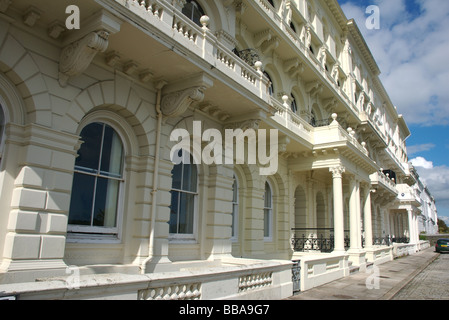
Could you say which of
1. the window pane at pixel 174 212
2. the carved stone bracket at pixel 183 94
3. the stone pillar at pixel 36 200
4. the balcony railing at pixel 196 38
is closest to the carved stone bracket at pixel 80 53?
the balcony railing at pixel 196 38

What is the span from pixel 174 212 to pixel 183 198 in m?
0.58

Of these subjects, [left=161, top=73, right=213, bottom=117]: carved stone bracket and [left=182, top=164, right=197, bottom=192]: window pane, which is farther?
[left=182, top=164, right=197, bottom=192]: window pane

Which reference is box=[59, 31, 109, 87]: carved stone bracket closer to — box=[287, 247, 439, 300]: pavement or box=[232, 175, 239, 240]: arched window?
box=[287, 247, 439, 300]: pavement

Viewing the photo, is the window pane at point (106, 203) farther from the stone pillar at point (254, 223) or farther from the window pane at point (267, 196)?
the window pane at point (267, 196)

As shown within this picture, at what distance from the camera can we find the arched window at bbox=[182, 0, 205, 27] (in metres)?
11.6

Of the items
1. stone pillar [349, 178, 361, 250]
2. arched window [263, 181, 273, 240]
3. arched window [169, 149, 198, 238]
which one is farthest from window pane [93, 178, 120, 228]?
stone pillar [349, 178, 361, 250]

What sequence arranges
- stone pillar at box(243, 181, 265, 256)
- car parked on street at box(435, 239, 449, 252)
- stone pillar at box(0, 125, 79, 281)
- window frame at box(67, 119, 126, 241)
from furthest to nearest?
car parked on street at box(435, 239, 449, 252) < stone pillar at box(243, 181, 265, 256) < window frame at box(67, 119, 126, 241) < stone pillar at box(0, 125, 79, 281)

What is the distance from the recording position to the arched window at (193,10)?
1163 cm

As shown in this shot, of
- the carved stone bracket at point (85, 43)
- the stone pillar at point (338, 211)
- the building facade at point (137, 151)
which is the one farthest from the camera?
the stone pillar at point (338, 211)

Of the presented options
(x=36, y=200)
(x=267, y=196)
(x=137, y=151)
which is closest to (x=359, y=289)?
(x=267, y=196)

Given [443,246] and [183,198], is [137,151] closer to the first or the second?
[183,198]

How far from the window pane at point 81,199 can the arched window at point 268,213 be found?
30.2ft

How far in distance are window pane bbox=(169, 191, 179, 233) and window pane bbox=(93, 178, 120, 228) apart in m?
1.93

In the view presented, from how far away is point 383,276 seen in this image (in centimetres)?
1558
